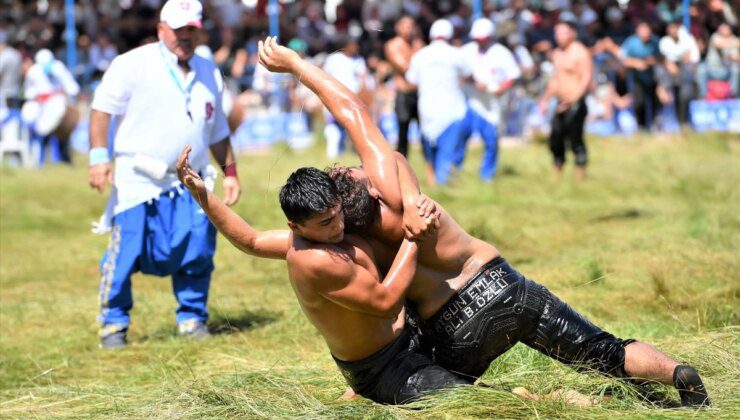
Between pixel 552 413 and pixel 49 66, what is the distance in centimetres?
1539

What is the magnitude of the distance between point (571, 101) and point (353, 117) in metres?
9.69

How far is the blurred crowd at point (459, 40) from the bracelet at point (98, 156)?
11187 millimetres

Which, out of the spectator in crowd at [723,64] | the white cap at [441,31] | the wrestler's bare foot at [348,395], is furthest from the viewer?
the spectator in crowd at [723,64]

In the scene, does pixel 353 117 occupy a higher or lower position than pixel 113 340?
higher

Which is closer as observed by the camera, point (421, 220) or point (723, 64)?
point (421, 220)

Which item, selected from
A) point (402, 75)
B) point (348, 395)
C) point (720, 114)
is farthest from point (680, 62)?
point (348, 395)

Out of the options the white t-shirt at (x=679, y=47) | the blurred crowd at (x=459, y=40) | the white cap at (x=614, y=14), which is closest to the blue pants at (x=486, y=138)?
the blurred crowd at (x=459, y=40)

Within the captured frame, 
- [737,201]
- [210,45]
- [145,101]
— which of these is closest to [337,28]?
[210,45]

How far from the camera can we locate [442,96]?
1349cm

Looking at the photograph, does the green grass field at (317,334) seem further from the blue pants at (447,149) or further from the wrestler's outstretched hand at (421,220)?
the wrestler's outstretched hand at (421,220)

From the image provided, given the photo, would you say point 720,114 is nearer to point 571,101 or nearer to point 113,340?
point 571,101

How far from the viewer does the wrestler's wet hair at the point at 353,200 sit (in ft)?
14.5

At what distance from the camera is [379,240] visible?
15.3 feet

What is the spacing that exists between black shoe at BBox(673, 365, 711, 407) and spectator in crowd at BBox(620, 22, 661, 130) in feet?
52.2
